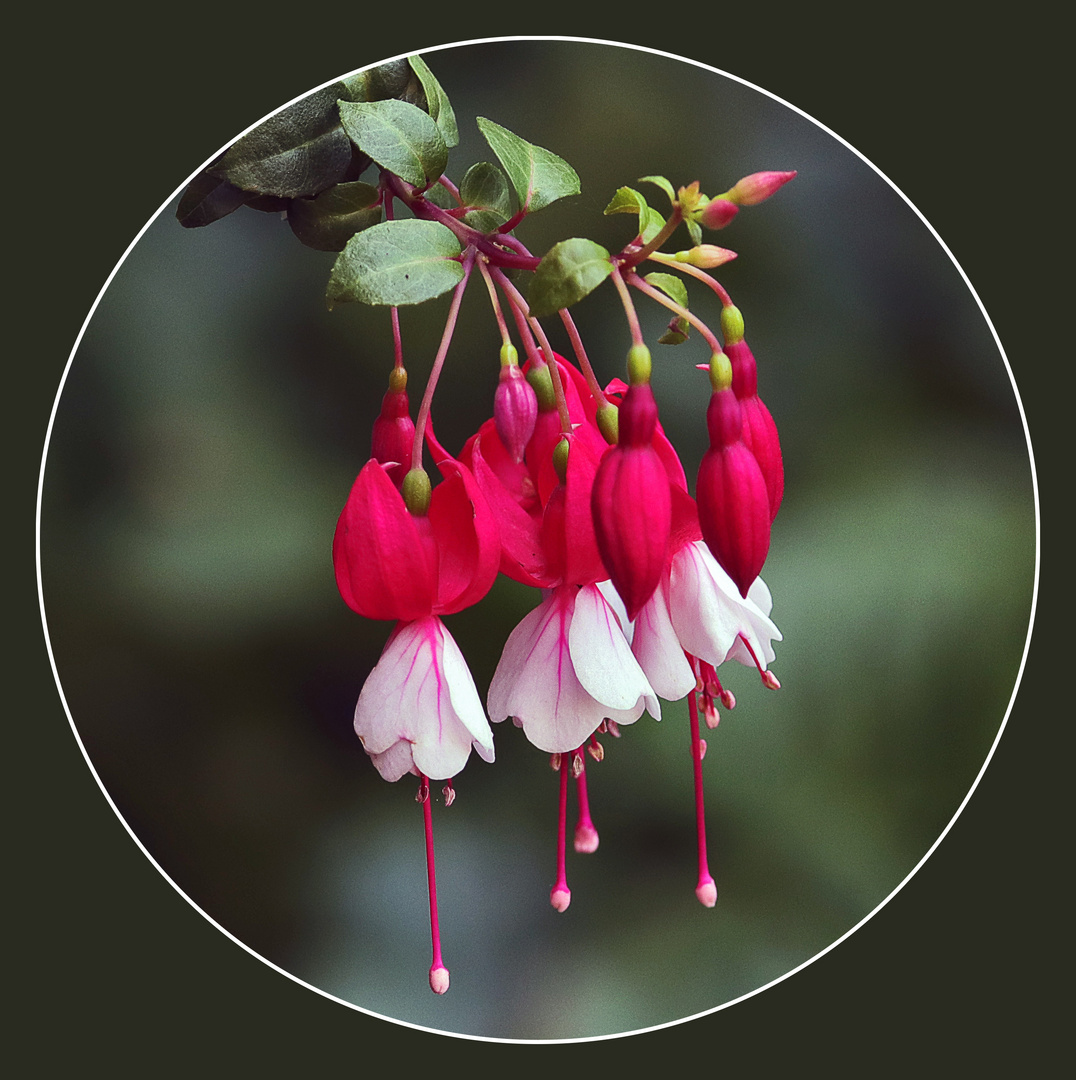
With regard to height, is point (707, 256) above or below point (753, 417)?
above

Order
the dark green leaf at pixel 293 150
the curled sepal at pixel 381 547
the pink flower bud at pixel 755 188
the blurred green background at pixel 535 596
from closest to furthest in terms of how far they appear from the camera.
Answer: the pink flower bud at pixel 755 188 < the curled sepal at pixel 381 547 < the dark green leaf at pixel 293 150 < the blurred green background at pixel 535 596

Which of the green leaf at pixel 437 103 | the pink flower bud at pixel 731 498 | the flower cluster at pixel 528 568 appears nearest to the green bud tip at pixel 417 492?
the flower cluster at pixel 528 568

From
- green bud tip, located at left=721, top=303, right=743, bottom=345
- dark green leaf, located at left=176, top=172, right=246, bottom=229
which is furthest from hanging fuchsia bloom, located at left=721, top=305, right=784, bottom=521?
dark green leaf, located at left=176, top=172, right=246, bottom=229

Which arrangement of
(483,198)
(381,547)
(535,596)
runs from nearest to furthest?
(381,547) < (483,198) < (535,596)

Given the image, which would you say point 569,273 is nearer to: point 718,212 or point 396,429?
point 718,212

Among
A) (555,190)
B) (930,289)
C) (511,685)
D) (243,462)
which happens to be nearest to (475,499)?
(511,685)

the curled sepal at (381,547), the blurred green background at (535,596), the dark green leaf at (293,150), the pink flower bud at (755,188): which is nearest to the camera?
the pink flower bud at (755,188)

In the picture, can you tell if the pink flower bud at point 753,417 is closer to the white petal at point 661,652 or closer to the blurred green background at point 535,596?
the white petal at point 661,652

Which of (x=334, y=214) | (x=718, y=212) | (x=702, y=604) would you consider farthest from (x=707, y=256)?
(x=334, y=214)
